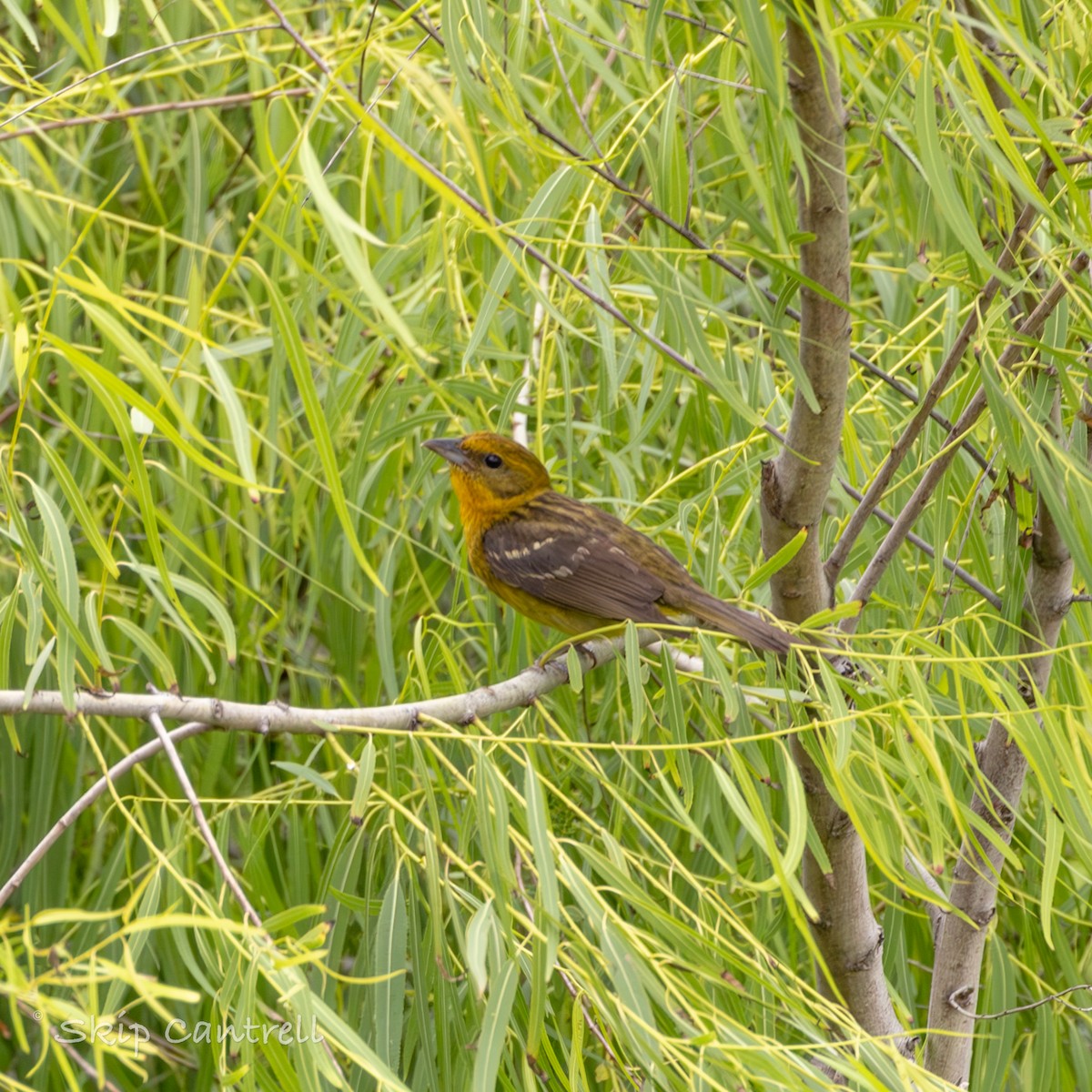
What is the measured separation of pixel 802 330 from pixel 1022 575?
2.54 ft

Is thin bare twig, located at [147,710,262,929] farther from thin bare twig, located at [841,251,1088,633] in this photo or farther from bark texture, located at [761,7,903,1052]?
thin bare twig, located at [841,251,1088,633]

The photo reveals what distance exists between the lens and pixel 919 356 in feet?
10.2

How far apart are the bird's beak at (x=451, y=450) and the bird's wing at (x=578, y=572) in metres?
0.28

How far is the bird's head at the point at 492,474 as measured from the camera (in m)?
4.02

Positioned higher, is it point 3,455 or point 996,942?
point 3,455

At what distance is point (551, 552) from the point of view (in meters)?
3.90

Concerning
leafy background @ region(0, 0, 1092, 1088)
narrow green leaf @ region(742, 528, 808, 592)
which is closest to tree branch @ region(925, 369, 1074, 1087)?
leafy background @ region(0, 0, 1092, 1088)

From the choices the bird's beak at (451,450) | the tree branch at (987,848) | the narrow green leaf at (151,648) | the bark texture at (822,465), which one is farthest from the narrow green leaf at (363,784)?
the bird's beak at (451,450)

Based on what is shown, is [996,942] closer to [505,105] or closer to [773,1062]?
[773,1062]

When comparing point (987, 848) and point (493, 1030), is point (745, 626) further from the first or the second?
point (493, 1030)

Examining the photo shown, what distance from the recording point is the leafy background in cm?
184

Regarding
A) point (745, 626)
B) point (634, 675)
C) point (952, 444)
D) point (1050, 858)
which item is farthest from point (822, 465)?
point (1050, 858)

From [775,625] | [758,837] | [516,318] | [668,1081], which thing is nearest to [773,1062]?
[668,1081]

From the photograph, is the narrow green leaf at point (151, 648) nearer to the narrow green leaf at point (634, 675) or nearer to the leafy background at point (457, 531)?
the leafy background at point (457, 531)
